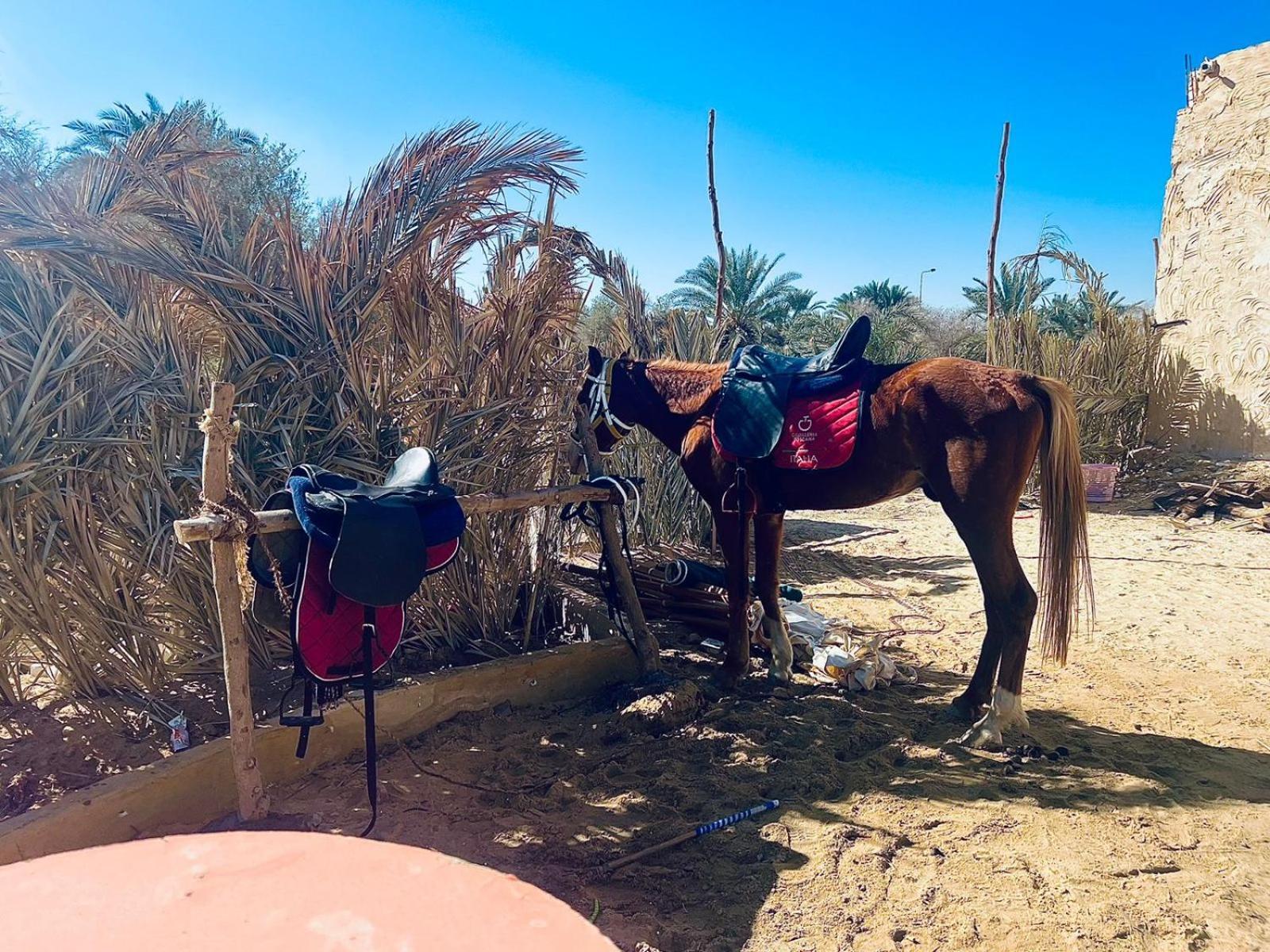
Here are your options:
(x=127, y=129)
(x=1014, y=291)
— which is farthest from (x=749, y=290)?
(x=127, y=129)

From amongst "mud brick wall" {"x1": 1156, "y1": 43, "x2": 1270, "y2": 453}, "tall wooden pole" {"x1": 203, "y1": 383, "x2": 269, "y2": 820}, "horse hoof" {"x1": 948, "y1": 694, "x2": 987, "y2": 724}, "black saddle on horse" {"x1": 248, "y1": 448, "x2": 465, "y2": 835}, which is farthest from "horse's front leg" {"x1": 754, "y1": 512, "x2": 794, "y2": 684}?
"mud brick wall" {"x1": 1156, "y1": 43, "x2": 1270, "y2": 453}

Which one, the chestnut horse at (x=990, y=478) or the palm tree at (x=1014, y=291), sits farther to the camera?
the palm tree at (x=1014, y=291)

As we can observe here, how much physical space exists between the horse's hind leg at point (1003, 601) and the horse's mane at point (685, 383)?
4.44 ft

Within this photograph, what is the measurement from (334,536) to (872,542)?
232 inches

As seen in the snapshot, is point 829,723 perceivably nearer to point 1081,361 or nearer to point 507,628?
point 507,628

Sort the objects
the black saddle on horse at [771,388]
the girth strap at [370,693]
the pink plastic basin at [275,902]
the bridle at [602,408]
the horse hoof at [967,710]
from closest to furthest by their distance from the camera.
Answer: the pink plastic basin at [275,902] → the girth strap at [370,693] → the horse hoof at [967,710] → the black saddle on horse at [771,388] → the bridle at [602,408]

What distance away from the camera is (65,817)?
79.7 inches

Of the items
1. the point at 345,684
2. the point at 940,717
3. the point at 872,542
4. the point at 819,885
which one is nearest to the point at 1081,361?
the point at 872,542

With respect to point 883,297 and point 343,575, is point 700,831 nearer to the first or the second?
point 343,575

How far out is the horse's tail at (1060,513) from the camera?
2934 millimetres

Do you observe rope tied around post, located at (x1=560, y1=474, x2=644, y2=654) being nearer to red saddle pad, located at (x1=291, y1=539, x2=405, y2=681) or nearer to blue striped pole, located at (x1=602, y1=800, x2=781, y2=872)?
blue striped pole, located at (x1=602, y1=800, x2=781, y2=872)

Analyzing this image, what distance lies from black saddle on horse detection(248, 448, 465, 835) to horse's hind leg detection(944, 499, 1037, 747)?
2045 millimetres

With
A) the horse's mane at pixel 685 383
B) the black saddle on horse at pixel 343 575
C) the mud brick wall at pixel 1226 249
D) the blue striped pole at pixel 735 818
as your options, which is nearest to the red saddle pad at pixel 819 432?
the horse's mane at pixel 685 383

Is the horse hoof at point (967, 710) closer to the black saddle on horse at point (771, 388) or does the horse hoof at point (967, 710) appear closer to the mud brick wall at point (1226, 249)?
the black saddle on horse at point (771, 388)
